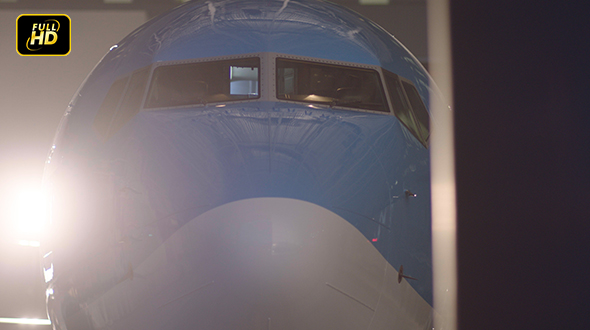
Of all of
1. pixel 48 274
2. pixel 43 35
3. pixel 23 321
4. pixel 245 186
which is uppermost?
pixel 43 35

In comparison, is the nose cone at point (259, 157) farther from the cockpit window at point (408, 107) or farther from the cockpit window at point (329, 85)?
the cockpit window at point (408, 107)

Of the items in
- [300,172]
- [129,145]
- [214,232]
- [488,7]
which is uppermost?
[488,7]

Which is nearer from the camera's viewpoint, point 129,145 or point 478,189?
point 129,145

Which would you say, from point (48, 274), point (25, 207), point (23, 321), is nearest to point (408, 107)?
point (48, 274)

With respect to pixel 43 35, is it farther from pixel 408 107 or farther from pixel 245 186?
pixel 245 186

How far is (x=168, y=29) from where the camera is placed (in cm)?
344

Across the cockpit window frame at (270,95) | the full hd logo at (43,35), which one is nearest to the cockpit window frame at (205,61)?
the cockpit window frame at (270,95)

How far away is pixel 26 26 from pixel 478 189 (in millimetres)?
8747

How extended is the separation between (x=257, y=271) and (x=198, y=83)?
1.41 m

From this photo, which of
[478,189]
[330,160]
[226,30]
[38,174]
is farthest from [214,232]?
[38,174]

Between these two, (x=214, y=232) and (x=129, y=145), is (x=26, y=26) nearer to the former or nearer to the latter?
(x=129, y=145)

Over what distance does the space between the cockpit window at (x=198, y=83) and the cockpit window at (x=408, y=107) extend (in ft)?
2.96

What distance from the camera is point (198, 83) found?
2.96m

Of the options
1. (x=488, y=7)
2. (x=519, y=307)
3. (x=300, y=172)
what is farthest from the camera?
(x=488, y=7)
